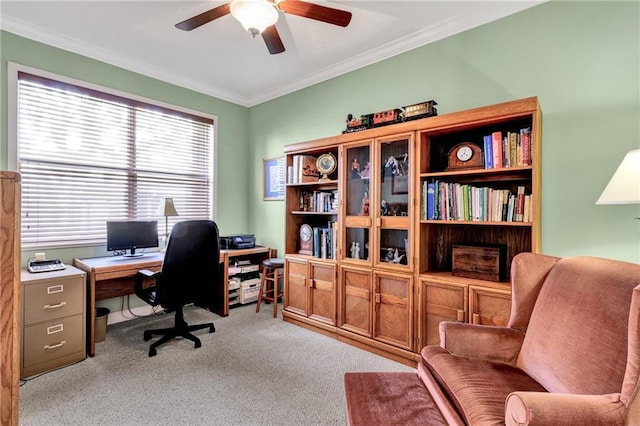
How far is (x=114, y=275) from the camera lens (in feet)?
8.62

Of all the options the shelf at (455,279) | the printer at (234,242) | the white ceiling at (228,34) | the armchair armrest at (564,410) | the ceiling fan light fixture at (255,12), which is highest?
the white ceiling at (228,34)

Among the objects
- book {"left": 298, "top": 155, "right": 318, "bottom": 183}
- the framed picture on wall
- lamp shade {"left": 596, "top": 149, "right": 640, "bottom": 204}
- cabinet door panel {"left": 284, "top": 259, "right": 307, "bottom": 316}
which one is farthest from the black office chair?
lamp shade {"left": 596, "top": 149, "right": 640, "bottom": 204}

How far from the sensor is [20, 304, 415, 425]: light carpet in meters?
1.80

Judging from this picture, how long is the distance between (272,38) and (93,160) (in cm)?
222

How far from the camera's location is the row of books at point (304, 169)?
322 cm

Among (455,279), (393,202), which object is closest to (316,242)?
(393,202)

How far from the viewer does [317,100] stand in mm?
3580

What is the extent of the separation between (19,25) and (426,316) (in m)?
4.05

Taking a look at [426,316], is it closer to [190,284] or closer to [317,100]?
[190,284]

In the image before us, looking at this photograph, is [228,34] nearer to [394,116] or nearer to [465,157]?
[394,116]

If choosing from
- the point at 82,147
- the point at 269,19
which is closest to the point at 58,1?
the point at 82,147

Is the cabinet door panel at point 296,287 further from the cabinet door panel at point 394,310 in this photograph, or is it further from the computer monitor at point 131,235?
the computer monitor at point 131,235

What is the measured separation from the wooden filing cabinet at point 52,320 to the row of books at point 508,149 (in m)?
3.18

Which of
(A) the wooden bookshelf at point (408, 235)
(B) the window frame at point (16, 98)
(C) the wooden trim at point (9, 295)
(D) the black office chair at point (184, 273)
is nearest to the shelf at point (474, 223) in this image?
(A) the wooden bookshelf at point (408, 235)
